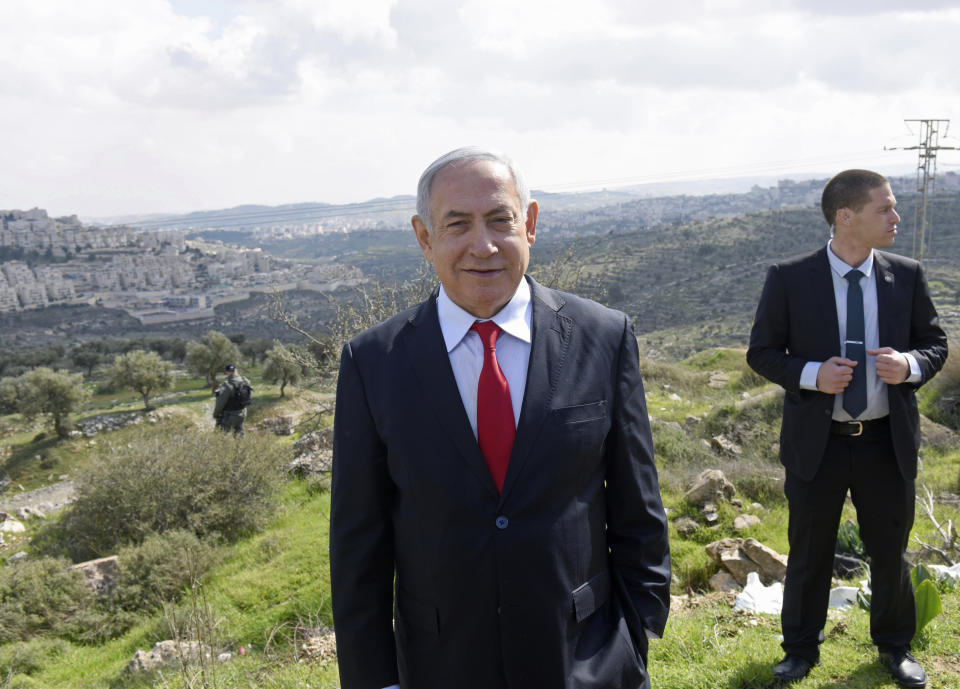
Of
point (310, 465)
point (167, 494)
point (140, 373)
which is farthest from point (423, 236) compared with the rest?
point (140, 373)

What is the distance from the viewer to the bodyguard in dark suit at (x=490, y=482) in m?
1.42

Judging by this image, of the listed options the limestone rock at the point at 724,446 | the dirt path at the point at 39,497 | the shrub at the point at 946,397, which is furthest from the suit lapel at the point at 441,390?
the dirt path at the point at 39,497

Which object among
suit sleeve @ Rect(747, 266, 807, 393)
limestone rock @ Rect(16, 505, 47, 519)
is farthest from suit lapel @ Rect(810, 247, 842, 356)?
limestone rock @ Rect(16, 505, 47, 519)

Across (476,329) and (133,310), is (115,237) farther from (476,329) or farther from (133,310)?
(476,329)

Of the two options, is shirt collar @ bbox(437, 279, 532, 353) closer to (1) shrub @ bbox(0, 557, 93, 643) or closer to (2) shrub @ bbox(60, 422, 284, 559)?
(1) shrub @ bbox(0, 557, 93, 643)

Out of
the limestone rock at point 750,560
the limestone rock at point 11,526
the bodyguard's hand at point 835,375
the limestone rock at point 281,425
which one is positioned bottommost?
the limestone rock at point 11,526

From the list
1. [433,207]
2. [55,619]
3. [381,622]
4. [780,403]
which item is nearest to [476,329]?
[433,207]

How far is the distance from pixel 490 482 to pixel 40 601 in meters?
6.45

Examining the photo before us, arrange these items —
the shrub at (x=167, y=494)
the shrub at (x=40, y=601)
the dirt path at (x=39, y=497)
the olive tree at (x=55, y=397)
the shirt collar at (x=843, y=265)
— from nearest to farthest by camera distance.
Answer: the shirt collar at (x=843, y=265) → the shrub at (x=40, y=601) → the shrub at (x=167, y=494) → the dirt path at (x=39, y=497) → the olive tree at (x=55, y=397)

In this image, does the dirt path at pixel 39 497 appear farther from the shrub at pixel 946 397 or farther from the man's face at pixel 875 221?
the shrub at pixel 946 397

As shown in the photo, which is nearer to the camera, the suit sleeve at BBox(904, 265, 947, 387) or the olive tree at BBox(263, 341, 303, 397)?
the suit sleeve at BBox(904, 265, 947, 387)

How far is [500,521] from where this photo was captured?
1403 millimetres

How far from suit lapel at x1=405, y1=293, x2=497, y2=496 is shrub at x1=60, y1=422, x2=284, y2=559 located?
21.7 feet

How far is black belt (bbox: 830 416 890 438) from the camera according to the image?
2.51 m
